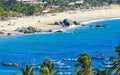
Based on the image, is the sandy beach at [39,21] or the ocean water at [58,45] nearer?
the ocean water at [58,45]

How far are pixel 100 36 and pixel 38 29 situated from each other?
18.8m

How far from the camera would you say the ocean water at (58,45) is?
336ft

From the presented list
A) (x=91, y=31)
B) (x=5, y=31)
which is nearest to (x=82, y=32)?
(x=91, y=31)

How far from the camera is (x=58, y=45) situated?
126 metres

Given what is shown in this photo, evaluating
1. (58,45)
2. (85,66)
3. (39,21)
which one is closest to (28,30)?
(58,45)

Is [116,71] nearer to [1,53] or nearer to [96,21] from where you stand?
[1,53]

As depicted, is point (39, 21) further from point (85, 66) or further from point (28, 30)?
point (85, 66)

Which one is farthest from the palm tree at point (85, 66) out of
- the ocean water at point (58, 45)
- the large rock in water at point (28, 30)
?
the large rock in water at point (28, 30)

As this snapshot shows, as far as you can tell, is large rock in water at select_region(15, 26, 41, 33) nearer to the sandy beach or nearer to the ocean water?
the sandy beach

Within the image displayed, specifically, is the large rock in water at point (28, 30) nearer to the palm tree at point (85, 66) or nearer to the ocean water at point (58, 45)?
the ocean water at point (58, 45)

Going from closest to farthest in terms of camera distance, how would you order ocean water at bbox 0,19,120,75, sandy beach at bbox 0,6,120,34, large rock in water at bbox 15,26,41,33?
ocean water at bbox 0,19,120,75 < large rock in water at bbox 15,26,41,33 < sandy beach at bbox 0,6,120,34

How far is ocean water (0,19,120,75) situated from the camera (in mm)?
102531

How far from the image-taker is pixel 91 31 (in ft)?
507

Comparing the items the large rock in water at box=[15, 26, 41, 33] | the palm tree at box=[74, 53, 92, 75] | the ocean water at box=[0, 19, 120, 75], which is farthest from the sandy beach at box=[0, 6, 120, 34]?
the palm tree at box=[74, 53, 92, 75]
